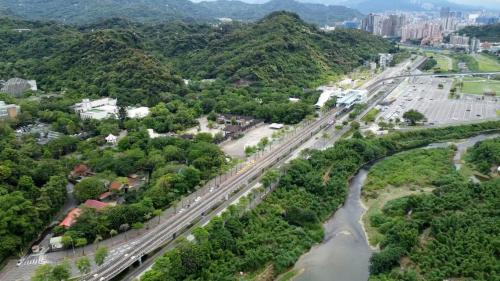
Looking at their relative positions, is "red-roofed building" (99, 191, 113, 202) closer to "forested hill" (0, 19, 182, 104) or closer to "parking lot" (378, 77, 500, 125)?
"forested hill" (0, 19, 182, 104)

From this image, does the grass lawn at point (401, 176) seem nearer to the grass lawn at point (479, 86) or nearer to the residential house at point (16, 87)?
the grass lawn at point (479, 86)

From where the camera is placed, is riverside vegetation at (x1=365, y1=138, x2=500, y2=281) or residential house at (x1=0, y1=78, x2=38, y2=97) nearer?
riverside vegetation at (x1=365, y1=138, x2=500, y2=281)

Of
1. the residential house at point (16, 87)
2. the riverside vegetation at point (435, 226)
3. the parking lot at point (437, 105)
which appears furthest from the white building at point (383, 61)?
the residential house at point (16, 87)

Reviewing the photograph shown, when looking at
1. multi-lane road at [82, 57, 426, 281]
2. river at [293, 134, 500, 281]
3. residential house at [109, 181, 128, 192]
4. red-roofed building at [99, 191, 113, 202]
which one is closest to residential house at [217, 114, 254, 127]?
multi-lane road at [82, 57, 426, 281]

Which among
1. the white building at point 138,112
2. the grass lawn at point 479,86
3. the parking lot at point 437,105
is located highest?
the white building at point 138,112

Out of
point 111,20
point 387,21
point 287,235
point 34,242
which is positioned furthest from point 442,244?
point 387,21

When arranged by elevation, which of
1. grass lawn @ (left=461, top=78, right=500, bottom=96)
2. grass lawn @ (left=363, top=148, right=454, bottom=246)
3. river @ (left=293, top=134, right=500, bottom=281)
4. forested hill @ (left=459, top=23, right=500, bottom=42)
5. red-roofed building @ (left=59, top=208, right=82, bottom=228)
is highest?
forested hill @ (left=459, top=23, right=500, bottom=42)
